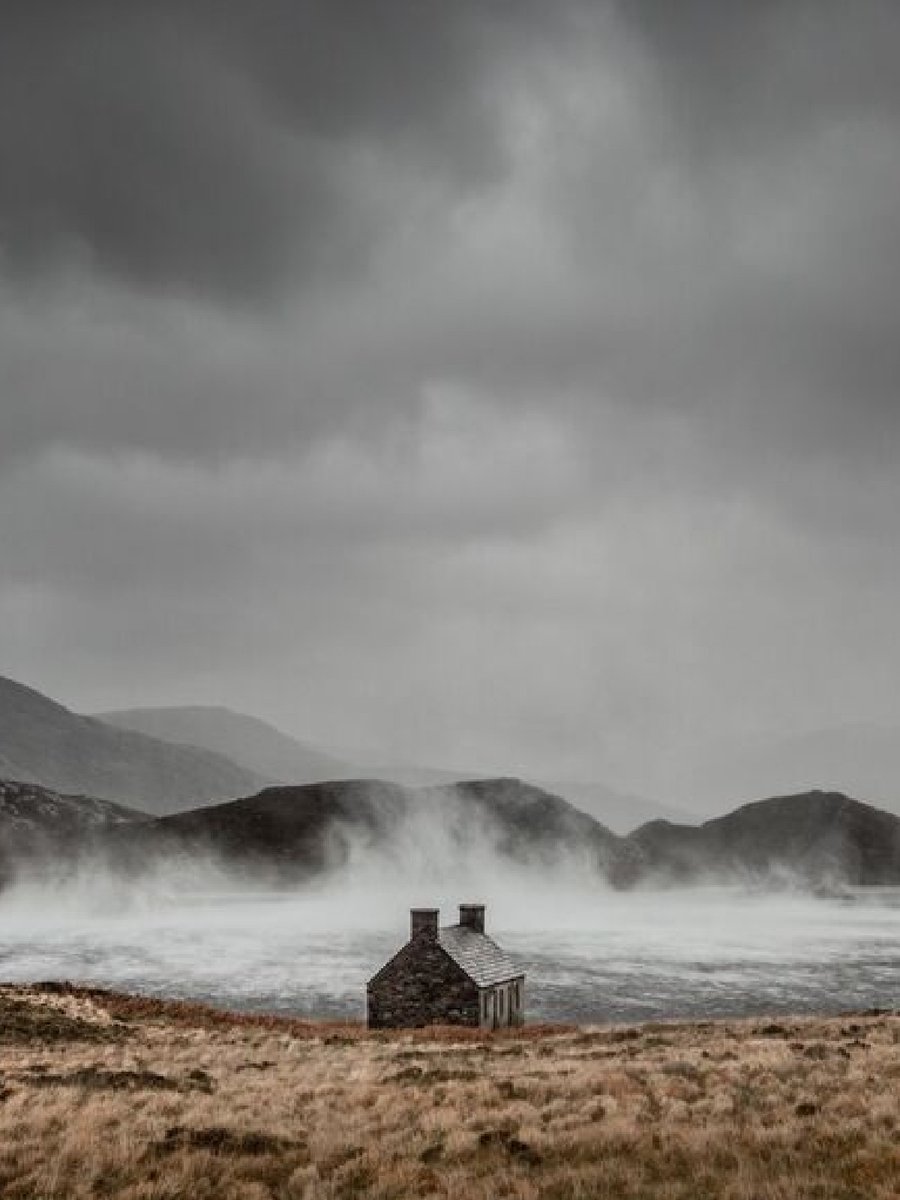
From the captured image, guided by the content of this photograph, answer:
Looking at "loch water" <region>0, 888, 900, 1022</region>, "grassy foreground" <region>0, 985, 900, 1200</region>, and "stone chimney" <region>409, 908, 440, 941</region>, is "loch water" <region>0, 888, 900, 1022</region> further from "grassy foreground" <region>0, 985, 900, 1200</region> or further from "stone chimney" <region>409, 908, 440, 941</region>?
"grassy foreground" <region>0, 985, 900, 1200</region>

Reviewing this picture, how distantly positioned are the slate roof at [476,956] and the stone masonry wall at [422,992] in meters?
0.64

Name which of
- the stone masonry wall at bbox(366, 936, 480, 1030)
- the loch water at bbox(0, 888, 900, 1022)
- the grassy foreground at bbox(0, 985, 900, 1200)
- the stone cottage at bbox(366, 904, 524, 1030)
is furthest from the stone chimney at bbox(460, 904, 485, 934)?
the grassy foreground at bbox(0, 985, 900, 1200)

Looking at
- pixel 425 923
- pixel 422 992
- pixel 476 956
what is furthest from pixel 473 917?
pixel 422 992

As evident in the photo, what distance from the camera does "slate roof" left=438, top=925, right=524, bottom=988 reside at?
51250 millimetres

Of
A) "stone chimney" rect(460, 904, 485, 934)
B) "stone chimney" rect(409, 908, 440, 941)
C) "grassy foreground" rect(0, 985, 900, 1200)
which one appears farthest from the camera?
"stone chimney" rect(460, 904, 485, 934)

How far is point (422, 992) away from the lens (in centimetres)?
5097

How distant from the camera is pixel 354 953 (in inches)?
4702

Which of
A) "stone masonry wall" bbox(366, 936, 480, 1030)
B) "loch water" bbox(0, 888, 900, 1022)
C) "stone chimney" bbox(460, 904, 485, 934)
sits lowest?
"loch water" bbox(0, 888, 900, 1022)

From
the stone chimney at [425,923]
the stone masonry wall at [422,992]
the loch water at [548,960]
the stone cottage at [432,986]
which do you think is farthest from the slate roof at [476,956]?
the loch water at [548,960]

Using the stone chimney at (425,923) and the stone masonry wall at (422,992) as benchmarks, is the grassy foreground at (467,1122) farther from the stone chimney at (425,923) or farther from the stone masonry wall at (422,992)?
the stone chimney at (425,923)

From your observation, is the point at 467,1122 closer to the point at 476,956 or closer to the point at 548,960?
the point at 476,956

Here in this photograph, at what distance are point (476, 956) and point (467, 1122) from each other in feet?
115

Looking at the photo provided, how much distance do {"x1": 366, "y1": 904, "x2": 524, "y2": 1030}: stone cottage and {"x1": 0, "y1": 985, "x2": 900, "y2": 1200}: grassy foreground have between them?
15.0 metres

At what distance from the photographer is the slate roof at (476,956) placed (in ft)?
168
